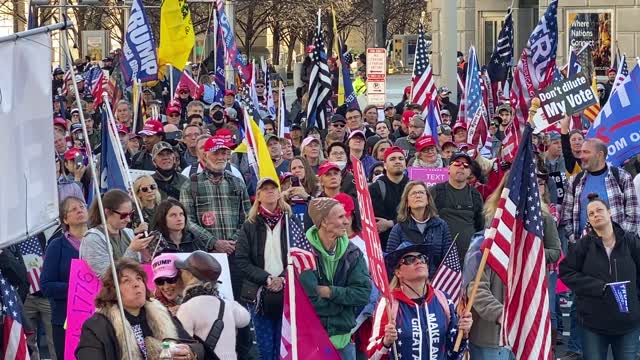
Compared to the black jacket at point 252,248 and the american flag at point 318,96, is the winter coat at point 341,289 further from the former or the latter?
the american flag at point 318,96

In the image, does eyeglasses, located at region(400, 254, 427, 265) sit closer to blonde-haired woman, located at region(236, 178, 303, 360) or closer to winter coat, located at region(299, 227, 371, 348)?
winter coat, located at region(299, 227, 371, 348)

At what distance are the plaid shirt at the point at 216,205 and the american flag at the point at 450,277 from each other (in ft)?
7.25

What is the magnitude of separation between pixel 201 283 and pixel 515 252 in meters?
1.94

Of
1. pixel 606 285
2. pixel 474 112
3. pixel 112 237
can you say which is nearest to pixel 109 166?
pixel 112 237

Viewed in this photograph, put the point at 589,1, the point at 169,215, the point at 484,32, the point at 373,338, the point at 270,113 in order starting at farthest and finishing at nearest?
the point at 484,32, the point at 589,1, the point at 270,113, the point at 169,215, the point at 373,338

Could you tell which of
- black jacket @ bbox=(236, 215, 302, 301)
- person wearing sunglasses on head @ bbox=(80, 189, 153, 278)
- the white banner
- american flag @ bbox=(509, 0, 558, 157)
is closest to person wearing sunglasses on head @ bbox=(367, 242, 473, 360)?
person wearing sunglasses on head @ bbox=(80, 189, 153, 278)

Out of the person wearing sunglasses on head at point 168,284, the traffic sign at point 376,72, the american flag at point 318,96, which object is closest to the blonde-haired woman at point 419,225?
the person wearing sunglasses on head at point 168,284

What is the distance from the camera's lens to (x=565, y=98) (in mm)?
15211

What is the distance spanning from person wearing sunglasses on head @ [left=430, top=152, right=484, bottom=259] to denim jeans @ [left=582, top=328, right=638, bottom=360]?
1.78m

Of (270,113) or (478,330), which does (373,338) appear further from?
(270,113)

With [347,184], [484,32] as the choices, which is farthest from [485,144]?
[484,32]

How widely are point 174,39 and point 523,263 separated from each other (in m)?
13.0

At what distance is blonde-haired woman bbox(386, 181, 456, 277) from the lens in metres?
10.7

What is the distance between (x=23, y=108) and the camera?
622cm
